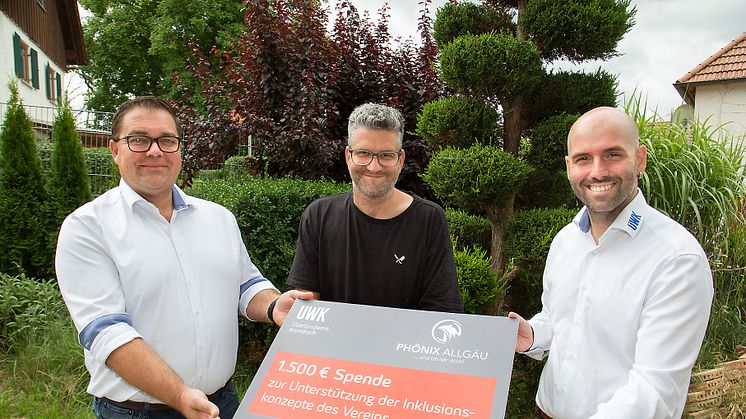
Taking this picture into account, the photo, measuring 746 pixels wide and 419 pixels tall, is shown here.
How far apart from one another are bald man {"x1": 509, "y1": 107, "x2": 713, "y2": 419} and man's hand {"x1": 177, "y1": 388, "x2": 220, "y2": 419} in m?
1.34

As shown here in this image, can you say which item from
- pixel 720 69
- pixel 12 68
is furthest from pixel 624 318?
pixel 12 68

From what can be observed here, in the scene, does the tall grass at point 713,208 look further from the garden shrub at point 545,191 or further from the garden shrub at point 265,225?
the garden shrub at point 265,225

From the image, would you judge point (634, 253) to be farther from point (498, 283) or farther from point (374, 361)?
point (498, 283)

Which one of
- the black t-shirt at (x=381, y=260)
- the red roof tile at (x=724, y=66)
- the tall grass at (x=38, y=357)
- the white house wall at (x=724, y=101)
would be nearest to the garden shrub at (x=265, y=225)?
the tall grass at (x=38, y=357)

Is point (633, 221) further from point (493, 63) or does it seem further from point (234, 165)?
point (234, 165)

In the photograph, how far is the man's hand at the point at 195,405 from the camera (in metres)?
2.22

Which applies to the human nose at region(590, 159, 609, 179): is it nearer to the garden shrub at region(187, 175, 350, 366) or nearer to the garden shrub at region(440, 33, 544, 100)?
the garden shrub at region(440, 33, 544, 100)

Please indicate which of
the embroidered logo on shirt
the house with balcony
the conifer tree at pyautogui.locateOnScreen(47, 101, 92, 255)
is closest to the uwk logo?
the embroidered logo on shirt

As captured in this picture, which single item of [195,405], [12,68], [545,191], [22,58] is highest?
[22,58]

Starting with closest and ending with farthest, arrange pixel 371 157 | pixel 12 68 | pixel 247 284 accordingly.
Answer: pixel 371 157
pixel 247 284
pixel 12 68

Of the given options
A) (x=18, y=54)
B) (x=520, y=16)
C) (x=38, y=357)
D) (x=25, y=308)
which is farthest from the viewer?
(x=18, y=54)

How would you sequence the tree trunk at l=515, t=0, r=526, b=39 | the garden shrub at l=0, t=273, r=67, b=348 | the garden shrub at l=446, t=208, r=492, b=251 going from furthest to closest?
1. the garden shrub at l=0, t=273, r=67, b=348
2. the garden shrub at l=446, t=208, r=492, b=251
3. the tree trunk at l=515, t=0, r=526, b=39

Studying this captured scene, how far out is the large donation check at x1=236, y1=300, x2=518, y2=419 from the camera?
218 centimetres

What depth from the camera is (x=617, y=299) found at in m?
2.29
